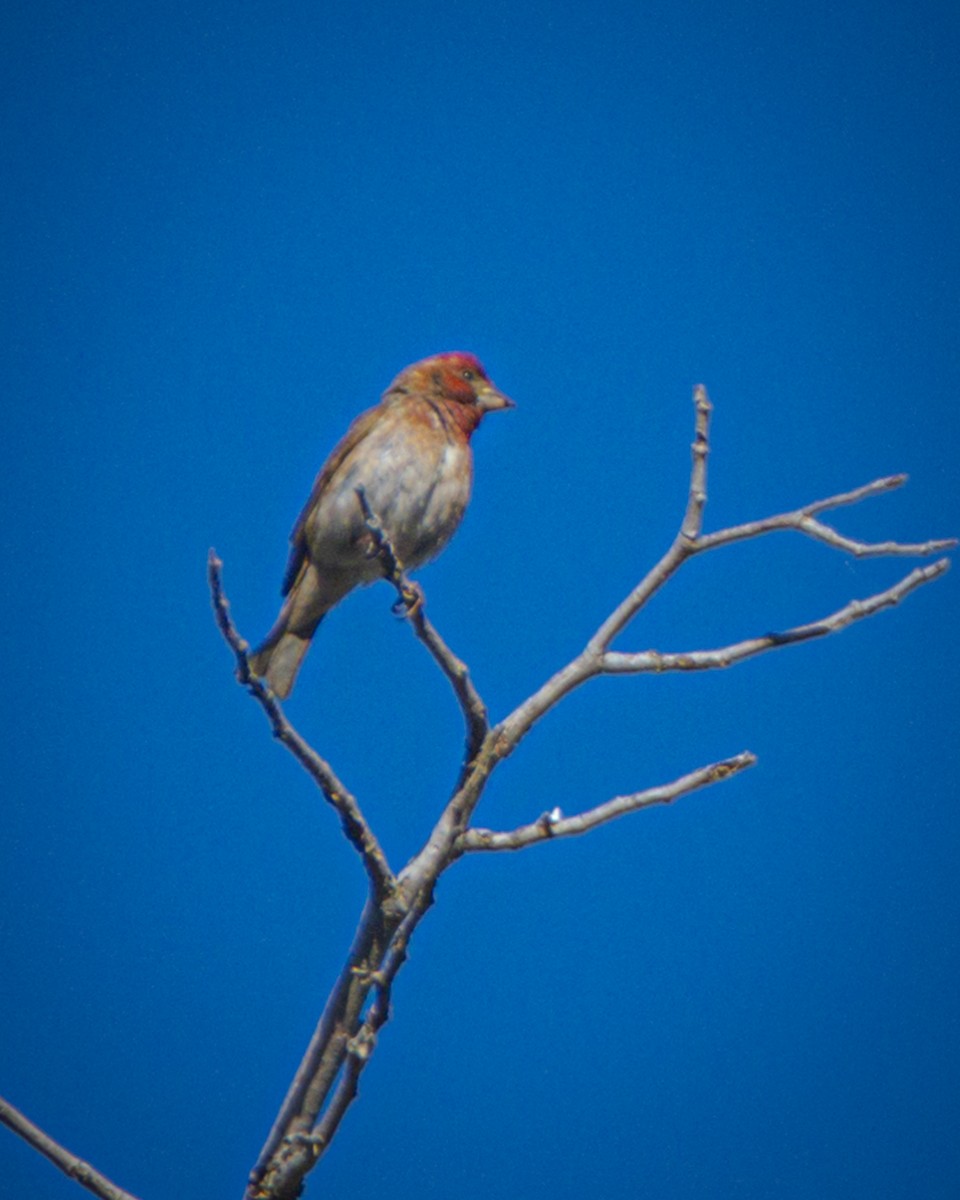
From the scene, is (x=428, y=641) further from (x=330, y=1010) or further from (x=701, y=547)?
(x=330, y=1010)

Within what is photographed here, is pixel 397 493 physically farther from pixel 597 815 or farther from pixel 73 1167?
pixel 73 1167

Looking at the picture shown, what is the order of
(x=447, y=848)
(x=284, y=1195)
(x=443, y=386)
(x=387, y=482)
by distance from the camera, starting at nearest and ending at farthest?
(x=284, y=1195) → (x=447, y=848) → (x=387, y=482) → (x=443, y=386)

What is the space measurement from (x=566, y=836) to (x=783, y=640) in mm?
823

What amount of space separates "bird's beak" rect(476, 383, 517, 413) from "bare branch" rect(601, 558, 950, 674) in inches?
147

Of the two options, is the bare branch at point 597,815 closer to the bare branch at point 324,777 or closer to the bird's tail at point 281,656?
the bare branch at point 324,777

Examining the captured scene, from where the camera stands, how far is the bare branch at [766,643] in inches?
136

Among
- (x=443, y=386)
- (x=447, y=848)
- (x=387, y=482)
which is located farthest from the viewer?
(x=443, y=386)

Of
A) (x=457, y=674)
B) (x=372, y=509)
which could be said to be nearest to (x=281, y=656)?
(x=372, y=509)

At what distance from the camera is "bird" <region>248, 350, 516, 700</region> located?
6398 mm

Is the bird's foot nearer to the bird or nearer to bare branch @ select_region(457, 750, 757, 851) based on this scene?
bare branch @ select_region(457, 750, 757, 851)

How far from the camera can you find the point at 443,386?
711 centimetres

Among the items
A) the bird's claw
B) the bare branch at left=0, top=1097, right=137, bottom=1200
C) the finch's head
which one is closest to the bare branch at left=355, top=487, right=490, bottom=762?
the bird's claw

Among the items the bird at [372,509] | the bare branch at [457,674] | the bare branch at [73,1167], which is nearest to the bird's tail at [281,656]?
the bird at [372,509]

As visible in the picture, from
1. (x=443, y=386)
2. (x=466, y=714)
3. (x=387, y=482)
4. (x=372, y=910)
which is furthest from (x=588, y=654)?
(x=443, y=386)
